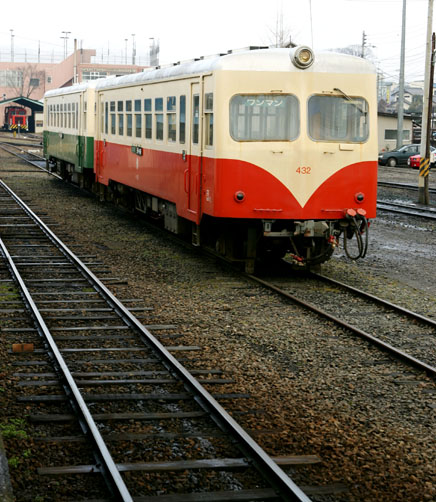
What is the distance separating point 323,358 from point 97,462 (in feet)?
10.4

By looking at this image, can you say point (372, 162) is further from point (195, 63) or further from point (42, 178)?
point (42, 178)

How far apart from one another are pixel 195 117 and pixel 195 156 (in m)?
0.58

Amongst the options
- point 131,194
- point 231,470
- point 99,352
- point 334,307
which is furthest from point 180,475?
point 131,194

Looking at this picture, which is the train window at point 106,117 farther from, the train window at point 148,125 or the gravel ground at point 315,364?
the gravel ground at point 315,364

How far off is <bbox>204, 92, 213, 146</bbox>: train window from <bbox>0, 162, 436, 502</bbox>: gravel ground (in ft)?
6.59

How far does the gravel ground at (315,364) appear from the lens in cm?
552

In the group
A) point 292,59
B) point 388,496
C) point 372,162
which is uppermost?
point 292,59

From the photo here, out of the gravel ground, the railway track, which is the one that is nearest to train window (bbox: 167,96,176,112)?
the gravel ground

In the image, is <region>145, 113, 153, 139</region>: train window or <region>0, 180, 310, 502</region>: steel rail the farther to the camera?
<region>145, 113, 153, 139</region>: train window

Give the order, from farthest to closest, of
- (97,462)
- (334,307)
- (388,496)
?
(334,307) → (97,462) → (388,496)

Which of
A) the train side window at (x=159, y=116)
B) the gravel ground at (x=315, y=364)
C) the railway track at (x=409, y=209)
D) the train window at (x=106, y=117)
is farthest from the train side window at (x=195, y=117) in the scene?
the railway track at (x=409, y=209)

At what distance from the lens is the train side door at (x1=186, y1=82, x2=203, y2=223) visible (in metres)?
12.0

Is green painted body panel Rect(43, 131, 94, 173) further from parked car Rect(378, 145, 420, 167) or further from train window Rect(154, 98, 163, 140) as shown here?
parked car Rect(378, 145, 420, 167)

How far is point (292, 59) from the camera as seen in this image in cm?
1106
